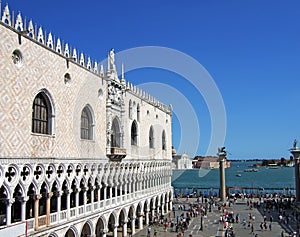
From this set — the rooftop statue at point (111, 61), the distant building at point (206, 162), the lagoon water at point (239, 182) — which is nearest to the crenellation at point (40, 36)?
the rooftop statue at point (111, 61)

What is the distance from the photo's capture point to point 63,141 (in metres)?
16.7

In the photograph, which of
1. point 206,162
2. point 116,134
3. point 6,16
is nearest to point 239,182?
point 206,162

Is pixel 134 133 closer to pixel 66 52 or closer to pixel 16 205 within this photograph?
pixel 66 52

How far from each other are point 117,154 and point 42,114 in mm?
7516

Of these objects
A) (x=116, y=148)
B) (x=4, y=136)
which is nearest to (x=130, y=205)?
(x=116, y=148)

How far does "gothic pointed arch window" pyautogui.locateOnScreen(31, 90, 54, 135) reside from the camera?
49.5ft

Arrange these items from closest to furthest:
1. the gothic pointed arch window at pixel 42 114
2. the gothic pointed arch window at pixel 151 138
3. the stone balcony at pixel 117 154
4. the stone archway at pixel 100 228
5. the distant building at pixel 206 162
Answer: the gothic pointed arch window at pixel 42 114 < the stone archway at pixel 100 228 < the stone balcony at pixel 117 154 < the gothic pointed arch window at pixel 151 138 < the distant building at pixel 206 162

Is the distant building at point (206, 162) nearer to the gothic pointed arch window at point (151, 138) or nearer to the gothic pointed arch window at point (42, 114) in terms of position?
the gothic pointed arch window at point (151, 138)

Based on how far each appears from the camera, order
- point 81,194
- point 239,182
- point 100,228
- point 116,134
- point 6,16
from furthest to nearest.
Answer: point 239,182, point 116,134, point 100,228, point 81,194, point 6,16

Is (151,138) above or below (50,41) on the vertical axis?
below

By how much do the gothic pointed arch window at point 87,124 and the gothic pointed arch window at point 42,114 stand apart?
10.3 ft

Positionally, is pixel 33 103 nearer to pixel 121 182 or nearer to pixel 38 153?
pixel 38 153

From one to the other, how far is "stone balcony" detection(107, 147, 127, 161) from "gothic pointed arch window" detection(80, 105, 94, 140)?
232 centimetres

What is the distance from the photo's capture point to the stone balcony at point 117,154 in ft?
71.8
